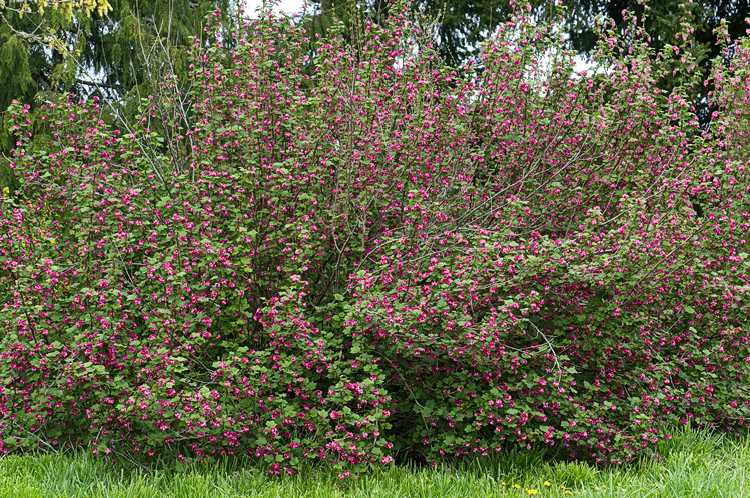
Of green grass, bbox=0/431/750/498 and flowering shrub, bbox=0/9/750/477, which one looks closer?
green grass, bbox=0/431/750/498

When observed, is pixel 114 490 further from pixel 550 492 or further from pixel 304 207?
pixel 550 492

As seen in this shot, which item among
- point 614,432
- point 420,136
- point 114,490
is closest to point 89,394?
point 114,490

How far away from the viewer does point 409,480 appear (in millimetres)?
3832

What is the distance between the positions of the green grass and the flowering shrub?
143mm

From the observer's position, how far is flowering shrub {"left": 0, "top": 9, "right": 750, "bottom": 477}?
399cm

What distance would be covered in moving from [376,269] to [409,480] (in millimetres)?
1141

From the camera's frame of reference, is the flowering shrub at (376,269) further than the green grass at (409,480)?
Yes

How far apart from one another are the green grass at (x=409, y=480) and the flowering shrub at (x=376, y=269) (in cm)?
14

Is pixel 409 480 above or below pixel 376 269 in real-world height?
below

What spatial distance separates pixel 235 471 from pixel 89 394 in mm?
1010

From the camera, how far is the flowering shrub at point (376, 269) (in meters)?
3.99

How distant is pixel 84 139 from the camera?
196 inches

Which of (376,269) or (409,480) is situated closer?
(409,480)

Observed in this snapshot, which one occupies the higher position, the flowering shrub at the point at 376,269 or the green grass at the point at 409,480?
the flowering shrub at the point at 376,269
